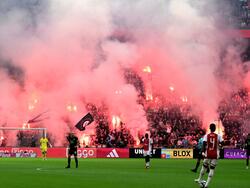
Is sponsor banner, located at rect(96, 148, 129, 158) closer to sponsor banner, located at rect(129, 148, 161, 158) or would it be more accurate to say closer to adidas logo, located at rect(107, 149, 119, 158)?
adidas logo, located at rect(107, 149, 119, 158)

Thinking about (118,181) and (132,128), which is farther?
(132,128)

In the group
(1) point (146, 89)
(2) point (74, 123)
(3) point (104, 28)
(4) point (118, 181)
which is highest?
(3) point (104, 28)

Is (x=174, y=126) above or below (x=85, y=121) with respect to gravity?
below

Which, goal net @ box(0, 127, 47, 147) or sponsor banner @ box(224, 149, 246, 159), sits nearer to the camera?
sponsor banner @ box(224, 149, 246, 159)

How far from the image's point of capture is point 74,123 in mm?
73188

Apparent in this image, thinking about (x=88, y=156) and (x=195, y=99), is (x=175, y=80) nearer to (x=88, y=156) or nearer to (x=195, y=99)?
(x=195, y=99)

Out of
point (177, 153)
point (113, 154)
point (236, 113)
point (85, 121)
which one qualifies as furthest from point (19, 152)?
point (236, 113)

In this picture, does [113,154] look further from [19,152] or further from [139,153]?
[19,152]

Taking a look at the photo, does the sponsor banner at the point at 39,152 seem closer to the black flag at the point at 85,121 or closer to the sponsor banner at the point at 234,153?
the black flag at the point at 85,121

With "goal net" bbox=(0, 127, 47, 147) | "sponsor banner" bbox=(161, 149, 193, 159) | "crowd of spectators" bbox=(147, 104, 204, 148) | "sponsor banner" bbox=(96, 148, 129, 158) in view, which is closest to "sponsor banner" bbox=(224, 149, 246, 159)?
"sponsor banner" bbox=(161, 149, 193, 159)

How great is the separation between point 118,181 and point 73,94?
169 ft

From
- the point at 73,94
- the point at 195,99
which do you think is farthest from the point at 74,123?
the point at 195,99

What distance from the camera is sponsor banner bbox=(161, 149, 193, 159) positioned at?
192 ft

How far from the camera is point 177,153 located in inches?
2315
